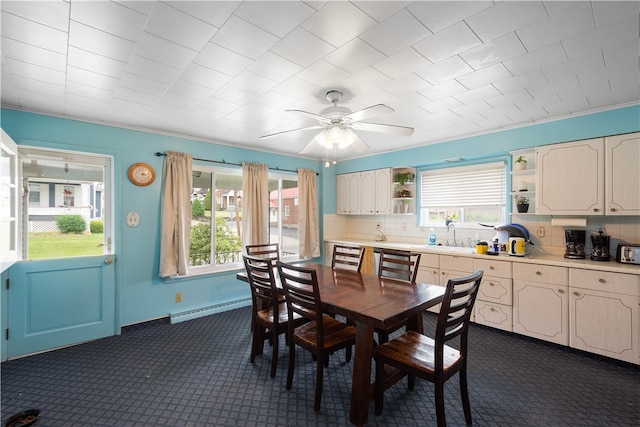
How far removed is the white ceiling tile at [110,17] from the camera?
4.72 ft

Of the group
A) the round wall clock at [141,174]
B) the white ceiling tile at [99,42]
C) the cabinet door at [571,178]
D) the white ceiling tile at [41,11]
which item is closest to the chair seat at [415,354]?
the cabinet door at [571,178]

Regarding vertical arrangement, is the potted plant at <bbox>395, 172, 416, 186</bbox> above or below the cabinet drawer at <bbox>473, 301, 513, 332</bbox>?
above

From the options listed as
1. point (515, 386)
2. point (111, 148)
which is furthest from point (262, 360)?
point (111, 148)

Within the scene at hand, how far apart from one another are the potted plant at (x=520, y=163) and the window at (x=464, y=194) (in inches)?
14.5

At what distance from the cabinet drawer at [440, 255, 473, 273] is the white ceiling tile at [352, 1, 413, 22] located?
117 inches

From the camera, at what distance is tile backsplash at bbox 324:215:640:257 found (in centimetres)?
299

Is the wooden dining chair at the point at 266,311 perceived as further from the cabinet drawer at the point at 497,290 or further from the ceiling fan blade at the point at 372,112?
the cabinet drawer at the point at 497,290

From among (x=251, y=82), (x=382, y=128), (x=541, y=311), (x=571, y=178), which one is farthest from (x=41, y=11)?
(x=541, y=311)

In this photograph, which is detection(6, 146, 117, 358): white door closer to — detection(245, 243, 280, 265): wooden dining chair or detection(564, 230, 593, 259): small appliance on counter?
detection(245, 243, 280, 265): wooden dining chair

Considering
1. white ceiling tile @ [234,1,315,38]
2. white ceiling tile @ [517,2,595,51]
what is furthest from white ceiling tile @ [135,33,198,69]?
white ceiling tile @ [517,2,595,51]

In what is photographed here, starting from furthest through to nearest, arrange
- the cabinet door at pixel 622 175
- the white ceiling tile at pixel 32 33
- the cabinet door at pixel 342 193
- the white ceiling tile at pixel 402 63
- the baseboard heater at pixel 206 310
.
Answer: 1. the cabinet door at pixel 342 193
2. the baseboard heater at pixel 206 310
3. the cabinet door at pixel 622 175
4. the white ceiling tile at pixel 402 63
5. the white ceiling tile at pixel 32 33

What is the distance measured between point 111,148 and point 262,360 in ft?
9.55

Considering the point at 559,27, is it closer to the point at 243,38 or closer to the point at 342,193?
the point at 243,38

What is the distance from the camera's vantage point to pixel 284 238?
16.7ft
